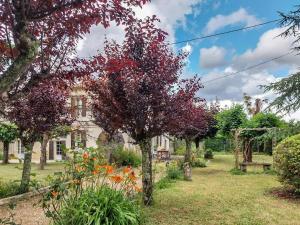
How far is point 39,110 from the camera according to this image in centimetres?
1009

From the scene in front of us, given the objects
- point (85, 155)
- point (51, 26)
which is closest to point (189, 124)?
point (85, 155)

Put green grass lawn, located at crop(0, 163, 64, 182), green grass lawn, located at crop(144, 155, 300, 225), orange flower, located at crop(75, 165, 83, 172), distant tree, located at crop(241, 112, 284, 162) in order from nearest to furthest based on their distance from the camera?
orange flower, located at crop(75, 165, 83, 172), green grass lawn, located at crop(144, 155, 300, 225), green grass lawn, located at crop(0, 163, 64, 182), distant tree, located at crop(241, 112, 284, 162)

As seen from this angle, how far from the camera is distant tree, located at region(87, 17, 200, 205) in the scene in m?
7.91

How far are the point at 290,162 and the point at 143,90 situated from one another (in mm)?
5048

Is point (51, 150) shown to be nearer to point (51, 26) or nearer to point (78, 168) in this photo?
point (78, 168)

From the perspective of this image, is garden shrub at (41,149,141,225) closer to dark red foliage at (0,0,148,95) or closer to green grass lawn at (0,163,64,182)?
dark red foliage at (0,0,148,95)

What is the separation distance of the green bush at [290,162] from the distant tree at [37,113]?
6.66m

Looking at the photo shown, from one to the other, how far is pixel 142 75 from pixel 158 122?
3.85ft

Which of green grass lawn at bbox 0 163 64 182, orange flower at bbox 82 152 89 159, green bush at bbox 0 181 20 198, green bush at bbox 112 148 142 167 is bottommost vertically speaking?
green grass lawn at bbox 0 163 64 182

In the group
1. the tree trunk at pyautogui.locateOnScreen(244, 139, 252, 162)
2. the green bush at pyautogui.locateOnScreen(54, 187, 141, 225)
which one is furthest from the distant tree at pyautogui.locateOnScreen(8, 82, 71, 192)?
the tree trunk at pyautogui.locateOnScreen(244, 139, 252, 162)

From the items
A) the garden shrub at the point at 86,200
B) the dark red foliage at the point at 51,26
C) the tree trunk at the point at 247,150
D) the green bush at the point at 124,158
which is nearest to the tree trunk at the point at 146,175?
the garden shrub at the point at 86,200

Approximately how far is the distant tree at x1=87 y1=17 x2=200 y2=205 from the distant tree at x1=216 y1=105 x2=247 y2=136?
46.7 ft

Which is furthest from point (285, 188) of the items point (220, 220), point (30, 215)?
point (30, 215)

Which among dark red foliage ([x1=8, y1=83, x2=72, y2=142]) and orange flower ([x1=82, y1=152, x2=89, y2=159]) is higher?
dark red foliage ([x1=8, y1=83, x2=72, y2=142])
